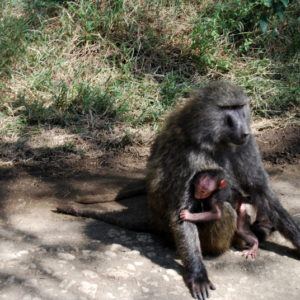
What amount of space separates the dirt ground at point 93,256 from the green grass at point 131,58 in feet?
3.64

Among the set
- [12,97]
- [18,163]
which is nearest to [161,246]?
[18,163]

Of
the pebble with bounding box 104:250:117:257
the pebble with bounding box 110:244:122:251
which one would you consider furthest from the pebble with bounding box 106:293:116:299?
the pebble with bounding box 110:244:122:251

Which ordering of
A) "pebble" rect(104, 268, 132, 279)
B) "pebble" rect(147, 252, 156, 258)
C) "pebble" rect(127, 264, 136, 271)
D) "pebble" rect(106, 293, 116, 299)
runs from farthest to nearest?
"pebble" rect(147, 252, 156, 258)
"pebble" rect(127, 264, 136, 271)
"pebble" rect(104, 268, 132, 279)
"pebble" rect(106, 293, 116, 299)

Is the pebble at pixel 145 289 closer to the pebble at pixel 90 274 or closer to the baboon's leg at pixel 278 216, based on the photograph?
the pebble at pixel 90 274

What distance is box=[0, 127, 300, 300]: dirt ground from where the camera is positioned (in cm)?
294

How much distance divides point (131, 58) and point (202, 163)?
3379mm

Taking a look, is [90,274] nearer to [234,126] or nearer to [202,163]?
[202,163]

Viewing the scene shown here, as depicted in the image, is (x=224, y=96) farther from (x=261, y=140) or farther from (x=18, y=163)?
(x=18, y=163)

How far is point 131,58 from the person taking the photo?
6297 mm

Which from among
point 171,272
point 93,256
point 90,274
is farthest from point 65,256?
point 171,272

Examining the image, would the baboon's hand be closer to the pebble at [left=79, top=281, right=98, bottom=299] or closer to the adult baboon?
the adult baboon

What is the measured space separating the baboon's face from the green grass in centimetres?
228

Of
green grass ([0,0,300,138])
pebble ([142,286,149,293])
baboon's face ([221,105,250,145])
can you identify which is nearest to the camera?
pebble ([142,286,149,293])

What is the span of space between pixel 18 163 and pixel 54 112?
952 mm
